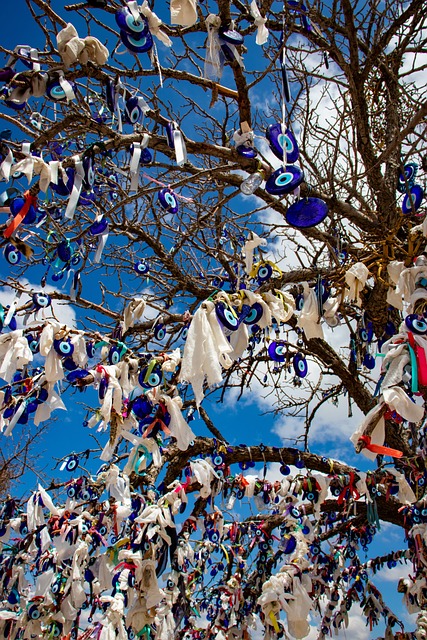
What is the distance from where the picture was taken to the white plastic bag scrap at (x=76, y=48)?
2.01 metres

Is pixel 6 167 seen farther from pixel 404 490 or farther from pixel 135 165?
pixel 404 490

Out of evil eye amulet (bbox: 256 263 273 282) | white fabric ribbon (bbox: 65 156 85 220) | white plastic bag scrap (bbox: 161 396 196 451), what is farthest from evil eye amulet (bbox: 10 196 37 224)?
evil eye amulet (bbox: 256 263 273 282)

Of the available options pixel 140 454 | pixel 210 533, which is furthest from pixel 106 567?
pixel 210 533

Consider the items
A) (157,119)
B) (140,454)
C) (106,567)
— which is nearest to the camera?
(140,454)

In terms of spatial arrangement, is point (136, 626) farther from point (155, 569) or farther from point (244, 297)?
point (244, 297)

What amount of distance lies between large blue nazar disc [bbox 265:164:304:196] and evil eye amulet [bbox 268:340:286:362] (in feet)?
4.10

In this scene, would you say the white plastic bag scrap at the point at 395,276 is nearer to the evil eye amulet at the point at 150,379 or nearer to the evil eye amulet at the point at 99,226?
the evil eye amulet at the point at 150,379

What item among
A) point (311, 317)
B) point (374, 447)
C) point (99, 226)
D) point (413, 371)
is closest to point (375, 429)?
point (374, 447)

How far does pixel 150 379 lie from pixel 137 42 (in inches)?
54.3

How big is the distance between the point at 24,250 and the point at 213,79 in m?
1.05

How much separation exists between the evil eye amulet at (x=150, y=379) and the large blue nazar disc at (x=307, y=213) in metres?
0.89

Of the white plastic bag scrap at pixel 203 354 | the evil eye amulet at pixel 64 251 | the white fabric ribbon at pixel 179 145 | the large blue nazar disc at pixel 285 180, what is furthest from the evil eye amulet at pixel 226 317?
the evil eye amulet at pixel 64 251

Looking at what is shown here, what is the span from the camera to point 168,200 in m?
2.56

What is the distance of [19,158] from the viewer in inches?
82.9
